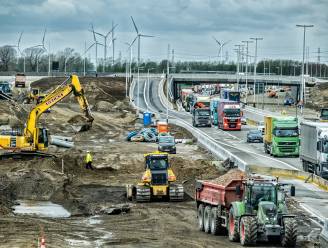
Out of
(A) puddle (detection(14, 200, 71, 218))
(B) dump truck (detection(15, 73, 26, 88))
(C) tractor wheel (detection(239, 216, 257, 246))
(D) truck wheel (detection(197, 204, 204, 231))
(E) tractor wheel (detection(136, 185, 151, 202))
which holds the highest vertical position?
(B) dump truck (detection(15, 73, 26, 88))

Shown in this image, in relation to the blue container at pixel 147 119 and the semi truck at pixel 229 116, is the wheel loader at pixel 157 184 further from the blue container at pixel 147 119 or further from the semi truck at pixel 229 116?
the blue container at pixel 147 119

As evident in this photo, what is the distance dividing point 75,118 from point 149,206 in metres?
58.3

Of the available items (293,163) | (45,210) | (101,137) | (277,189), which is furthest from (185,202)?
(101,137)

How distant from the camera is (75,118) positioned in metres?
99.9

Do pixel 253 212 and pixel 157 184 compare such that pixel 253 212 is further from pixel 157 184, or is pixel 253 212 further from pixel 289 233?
pixel 157 184

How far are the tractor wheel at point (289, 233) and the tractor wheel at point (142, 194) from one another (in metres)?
16.5

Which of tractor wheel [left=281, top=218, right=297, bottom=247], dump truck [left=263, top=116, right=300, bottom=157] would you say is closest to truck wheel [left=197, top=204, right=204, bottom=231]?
tractor wheel [left=281, top=218, right=297, bottom=247]

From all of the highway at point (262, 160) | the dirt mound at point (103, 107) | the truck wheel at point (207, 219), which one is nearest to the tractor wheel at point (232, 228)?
the truck wheel at point (207, 219)

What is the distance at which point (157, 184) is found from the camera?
145ft

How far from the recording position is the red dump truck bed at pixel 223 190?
1235 inches

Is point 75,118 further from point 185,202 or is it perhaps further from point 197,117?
point 185,202

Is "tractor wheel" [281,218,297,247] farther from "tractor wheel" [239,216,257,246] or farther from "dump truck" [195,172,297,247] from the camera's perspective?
→ "tractor wheel" [239,216,257,246]

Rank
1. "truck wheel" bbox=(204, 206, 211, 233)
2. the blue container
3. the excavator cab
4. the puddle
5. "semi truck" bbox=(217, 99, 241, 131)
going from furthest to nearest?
1. the blue container
2. "semi truck" bbox=(217, 99, 241, 131)
3. the excavator cab
4. the puddle
5. "truck wheel" bbox=(204, 206, 211, 233)

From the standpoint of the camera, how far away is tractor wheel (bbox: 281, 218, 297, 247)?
2758 centimetres
